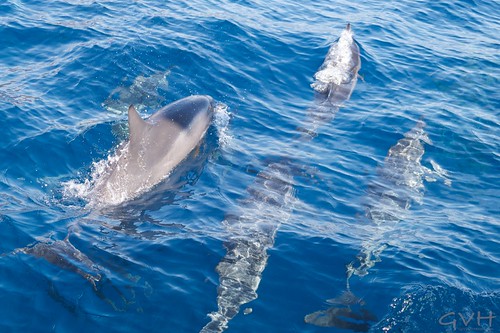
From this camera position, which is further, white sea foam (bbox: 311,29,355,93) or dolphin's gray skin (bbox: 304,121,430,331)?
white sea foam (bbox: 311,29,355,93)

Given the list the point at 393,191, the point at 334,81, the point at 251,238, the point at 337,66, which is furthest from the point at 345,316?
the point at 337,66

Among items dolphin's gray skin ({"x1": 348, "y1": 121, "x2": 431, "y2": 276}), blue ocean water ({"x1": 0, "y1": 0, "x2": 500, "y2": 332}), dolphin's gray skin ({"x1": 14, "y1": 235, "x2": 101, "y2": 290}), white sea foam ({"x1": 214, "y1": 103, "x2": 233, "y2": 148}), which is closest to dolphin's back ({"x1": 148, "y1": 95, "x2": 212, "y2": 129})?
white sea foam ({"x1": 214, "y1": 103, "x2": 233, "y2": 148})

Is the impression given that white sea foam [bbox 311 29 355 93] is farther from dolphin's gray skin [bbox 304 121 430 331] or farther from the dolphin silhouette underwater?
the dolphin silhouette underwater

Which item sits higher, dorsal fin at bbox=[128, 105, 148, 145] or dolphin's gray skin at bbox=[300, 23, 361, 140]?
dorsal fin at bbox=[128, 105, 148, 145]

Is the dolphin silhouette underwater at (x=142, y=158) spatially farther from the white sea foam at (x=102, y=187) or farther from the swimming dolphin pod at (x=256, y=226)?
the swimming dolphin pod at (x=256, y=226)

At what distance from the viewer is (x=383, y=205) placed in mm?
14906

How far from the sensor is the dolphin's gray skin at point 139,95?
61.2 feet

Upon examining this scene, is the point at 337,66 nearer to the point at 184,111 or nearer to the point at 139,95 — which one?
the point at 139,95

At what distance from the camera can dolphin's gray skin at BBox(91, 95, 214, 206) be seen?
47.4ft

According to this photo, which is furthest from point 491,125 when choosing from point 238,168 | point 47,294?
point 47,294

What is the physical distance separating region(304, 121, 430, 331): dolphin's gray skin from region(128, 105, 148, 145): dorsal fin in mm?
5881

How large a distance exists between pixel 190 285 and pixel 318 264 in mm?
2767

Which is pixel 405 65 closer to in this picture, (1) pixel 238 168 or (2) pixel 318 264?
(1) pixel 238 168

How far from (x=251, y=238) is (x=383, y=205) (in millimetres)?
3763
